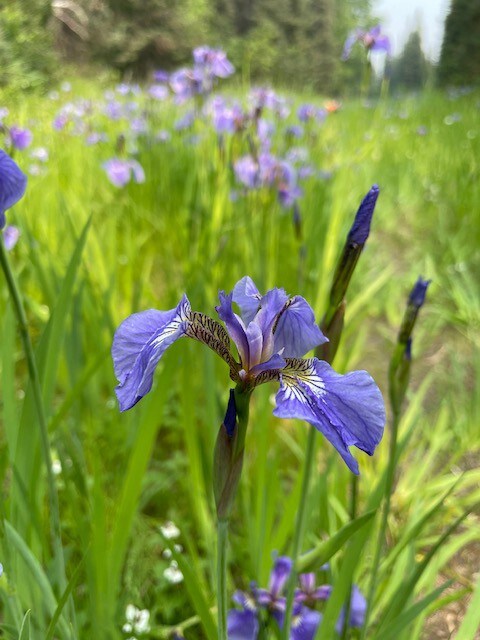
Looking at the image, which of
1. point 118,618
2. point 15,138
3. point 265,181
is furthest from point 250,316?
point 265,181

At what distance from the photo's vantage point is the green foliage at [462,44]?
34.8ft

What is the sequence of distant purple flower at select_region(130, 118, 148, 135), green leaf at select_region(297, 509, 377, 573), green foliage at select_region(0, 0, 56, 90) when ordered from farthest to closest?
distant purple flower at select_region(130, 118, 148, 135) < green foliage at select_region(0, 0, 56, 90) < green leaf at select_region(297, 509, 377, 573)

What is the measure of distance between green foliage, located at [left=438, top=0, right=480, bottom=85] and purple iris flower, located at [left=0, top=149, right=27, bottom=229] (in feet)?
38.6

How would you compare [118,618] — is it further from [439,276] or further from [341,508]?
[439,276]

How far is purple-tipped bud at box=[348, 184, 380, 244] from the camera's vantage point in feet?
1.77

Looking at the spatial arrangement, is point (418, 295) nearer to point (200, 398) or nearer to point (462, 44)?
point (200, 398)

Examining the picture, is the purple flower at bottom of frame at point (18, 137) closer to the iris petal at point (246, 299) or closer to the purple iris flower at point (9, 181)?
the purple iris flower at point (9, 181)

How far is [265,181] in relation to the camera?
191cm

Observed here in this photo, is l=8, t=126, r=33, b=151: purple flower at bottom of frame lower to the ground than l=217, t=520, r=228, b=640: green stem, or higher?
higher

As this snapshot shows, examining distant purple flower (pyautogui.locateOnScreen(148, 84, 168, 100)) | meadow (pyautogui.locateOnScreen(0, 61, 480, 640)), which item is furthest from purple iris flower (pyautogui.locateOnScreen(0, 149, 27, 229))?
distant purple flower (pyautogui.locateOnScreen(148, 84, 168, 100))

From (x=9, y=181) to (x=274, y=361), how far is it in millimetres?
350

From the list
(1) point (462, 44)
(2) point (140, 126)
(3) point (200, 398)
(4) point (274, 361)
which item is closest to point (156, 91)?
(2) point (140, 126)

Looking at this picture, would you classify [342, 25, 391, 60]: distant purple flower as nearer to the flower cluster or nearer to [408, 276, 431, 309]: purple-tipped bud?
[408, 276, 431, 309]: purple-tipped bud

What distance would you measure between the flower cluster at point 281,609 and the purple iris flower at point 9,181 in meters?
0.59
